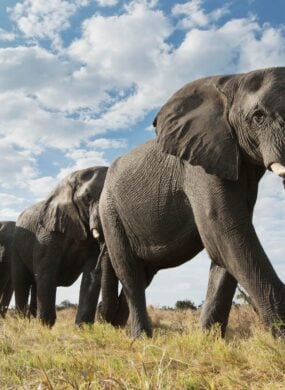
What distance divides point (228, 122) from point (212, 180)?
19.7 inches

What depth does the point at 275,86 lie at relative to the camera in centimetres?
429

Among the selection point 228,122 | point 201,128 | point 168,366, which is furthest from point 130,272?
point 168,366

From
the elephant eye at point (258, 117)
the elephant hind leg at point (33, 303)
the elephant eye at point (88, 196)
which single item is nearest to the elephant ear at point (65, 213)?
the elephant eye at point (88, 196)

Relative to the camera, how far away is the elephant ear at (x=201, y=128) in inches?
182

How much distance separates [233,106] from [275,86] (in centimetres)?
45

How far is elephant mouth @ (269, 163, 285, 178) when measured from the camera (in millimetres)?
3977

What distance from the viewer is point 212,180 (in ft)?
15.5

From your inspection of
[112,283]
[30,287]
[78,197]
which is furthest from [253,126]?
[30,287]

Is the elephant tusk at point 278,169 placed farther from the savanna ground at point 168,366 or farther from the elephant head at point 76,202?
the elephant head at point 76,202

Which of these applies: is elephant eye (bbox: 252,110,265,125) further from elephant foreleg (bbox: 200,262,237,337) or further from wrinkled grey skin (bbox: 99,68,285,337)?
elephant foreleg (bbox: 200,262,237,337)

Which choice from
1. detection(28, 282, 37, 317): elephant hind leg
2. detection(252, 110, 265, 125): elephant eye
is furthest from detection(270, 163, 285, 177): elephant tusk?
detection(28, 282, 37, 317): elephant hind leg

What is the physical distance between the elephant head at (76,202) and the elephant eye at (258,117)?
15.4 ft

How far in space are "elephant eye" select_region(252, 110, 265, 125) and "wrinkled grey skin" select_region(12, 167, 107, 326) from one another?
4.48m

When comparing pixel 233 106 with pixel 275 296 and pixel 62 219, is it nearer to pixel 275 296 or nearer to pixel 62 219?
pixel 275 296
